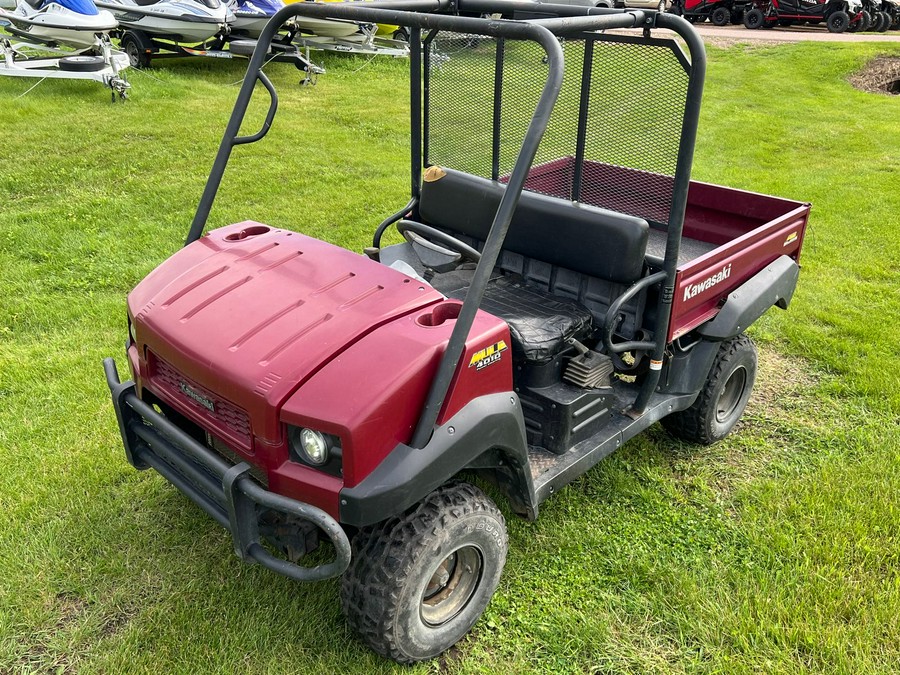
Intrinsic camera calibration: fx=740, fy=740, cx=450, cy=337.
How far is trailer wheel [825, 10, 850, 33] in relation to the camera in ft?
55.8

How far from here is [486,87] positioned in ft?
9.84

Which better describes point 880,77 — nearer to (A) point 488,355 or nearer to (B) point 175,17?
(B) point 175,17

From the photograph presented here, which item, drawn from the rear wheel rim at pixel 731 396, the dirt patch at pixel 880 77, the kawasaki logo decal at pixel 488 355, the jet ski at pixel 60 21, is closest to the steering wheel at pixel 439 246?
the kawasaki logo decal at pixel 488 355

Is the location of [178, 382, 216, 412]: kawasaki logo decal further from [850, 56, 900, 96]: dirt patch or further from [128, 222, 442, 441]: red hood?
[850, 56, 900, 96]: dirt patch

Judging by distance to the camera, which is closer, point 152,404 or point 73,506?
point 152,404

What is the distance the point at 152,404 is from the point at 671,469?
2072 millimetres

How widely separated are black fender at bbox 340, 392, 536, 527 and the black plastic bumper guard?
9cm

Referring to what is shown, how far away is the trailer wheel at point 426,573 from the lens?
200 centimetres

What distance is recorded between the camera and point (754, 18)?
17969 mm

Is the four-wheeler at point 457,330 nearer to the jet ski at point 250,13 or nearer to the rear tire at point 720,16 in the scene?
the jet ski at point 250,13

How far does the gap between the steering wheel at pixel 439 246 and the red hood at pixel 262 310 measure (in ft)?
1.01

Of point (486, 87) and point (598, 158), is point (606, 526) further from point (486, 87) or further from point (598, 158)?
point (486, 87)

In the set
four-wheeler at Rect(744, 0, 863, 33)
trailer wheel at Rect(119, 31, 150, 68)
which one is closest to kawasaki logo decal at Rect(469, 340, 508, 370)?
trailer wheel at Rect(119, 31, 150, 68)

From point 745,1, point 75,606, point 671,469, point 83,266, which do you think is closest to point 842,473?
point 671,469
